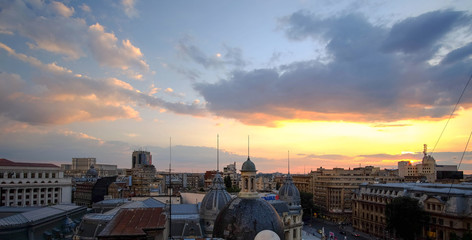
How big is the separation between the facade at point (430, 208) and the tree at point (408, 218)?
52.5 inches

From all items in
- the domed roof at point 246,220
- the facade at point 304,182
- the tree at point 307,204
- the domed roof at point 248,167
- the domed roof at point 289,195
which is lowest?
the tree at point 307,204

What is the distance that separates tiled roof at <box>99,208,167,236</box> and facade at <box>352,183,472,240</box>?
5039 cm

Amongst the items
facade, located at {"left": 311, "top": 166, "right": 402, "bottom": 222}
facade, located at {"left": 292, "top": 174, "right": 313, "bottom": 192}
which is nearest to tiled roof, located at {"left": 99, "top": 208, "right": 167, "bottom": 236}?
facade, located at {"left": 311, "top": 166, "right": 402, "bottom": 222}

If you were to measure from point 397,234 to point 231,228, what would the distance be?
5114cm

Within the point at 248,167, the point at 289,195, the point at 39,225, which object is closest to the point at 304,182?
the point at 289,195

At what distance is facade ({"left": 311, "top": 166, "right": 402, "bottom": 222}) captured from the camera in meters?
108

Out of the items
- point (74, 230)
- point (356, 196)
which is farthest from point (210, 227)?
point (356, 196)

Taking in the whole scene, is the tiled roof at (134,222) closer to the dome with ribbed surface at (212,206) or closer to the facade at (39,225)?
the facade at (39,225)

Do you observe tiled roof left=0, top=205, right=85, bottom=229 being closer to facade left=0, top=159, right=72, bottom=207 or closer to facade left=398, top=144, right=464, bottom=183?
facade left=0, top=159, right=72, bottom=207

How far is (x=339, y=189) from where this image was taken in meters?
112

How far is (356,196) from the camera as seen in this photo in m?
92.0

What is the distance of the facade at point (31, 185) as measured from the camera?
7938 cm

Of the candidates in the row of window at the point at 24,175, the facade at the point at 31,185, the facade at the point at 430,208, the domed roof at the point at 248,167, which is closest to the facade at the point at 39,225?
the domed roof at the point at 248,167

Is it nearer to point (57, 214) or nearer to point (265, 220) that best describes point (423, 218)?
point (265, 220)
